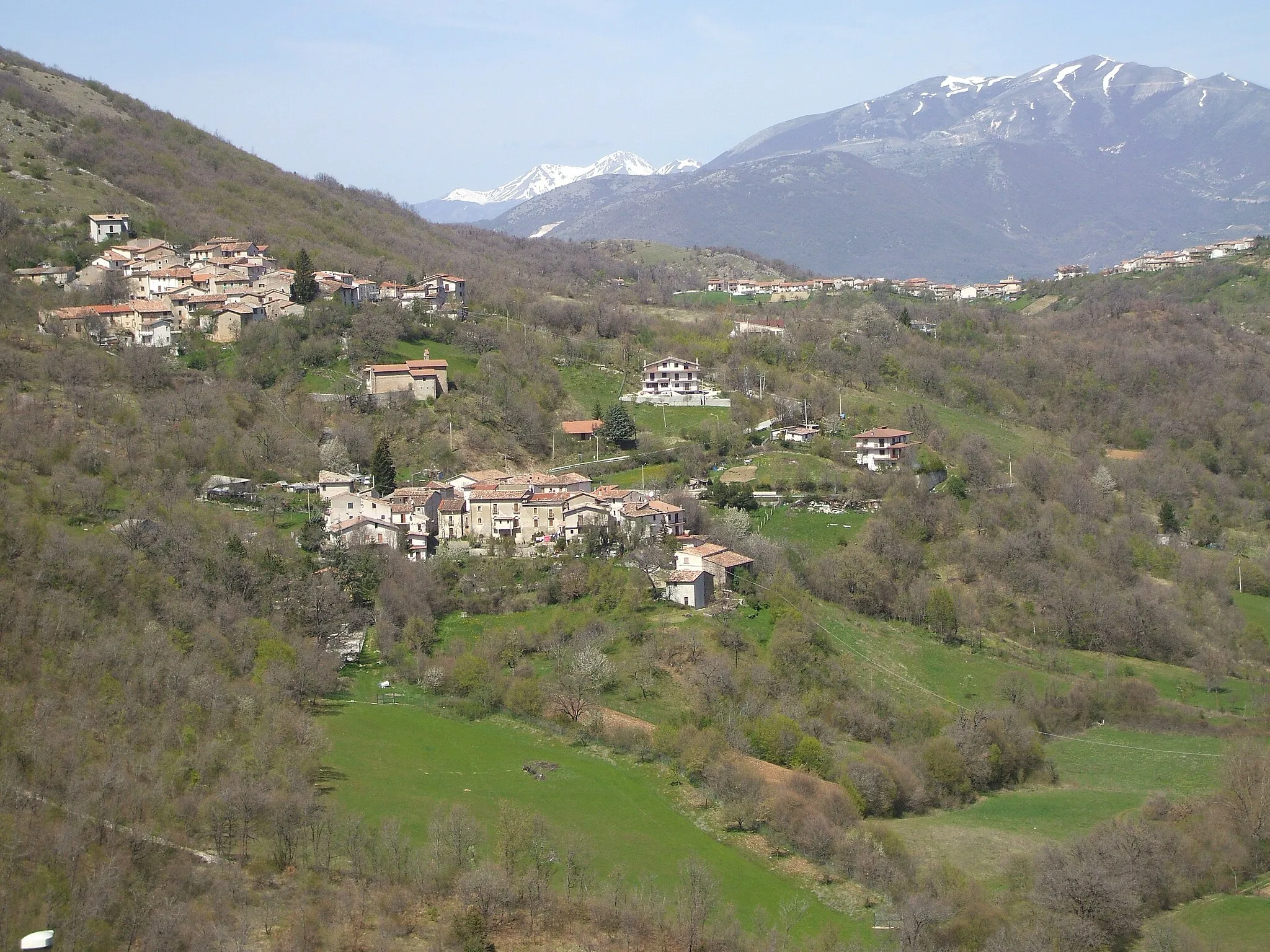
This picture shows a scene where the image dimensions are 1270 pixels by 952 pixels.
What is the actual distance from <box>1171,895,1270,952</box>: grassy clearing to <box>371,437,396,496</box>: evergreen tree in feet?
82.5

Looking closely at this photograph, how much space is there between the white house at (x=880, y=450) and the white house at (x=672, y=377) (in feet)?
27.7

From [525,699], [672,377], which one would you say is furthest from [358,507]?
[672,377]

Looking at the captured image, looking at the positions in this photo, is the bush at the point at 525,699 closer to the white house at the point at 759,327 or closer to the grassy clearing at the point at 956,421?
the grassy clearing at the point at 956,421

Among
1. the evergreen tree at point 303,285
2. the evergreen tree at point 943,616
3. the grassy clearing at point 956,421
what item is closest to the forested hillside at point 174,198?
the evergreen tree at point 303,285

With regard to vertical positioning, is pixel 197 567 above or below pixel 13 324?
below

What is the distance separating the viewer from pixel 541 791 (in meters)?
23.5

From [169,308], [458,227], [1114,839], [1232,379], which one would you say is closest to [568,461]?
[169,308]

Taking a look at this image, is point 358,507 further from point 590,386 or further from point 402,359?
point 590,386

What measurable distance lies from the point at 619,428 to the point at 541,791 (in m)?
23.3

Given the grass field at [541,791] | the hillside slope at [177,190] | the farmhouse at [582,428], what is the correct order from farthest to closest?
the hillside slope at [177,190], the farmhouse at [582,428], the grass field at [541,791]

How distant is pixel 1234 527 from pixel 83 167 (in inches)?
2300

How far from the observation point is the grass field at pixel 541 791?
20766mm

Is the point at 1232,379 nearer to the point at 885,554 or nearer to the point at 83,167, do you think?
the point at 885,554

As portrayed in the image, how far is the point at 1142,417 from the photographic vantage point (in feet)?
201
